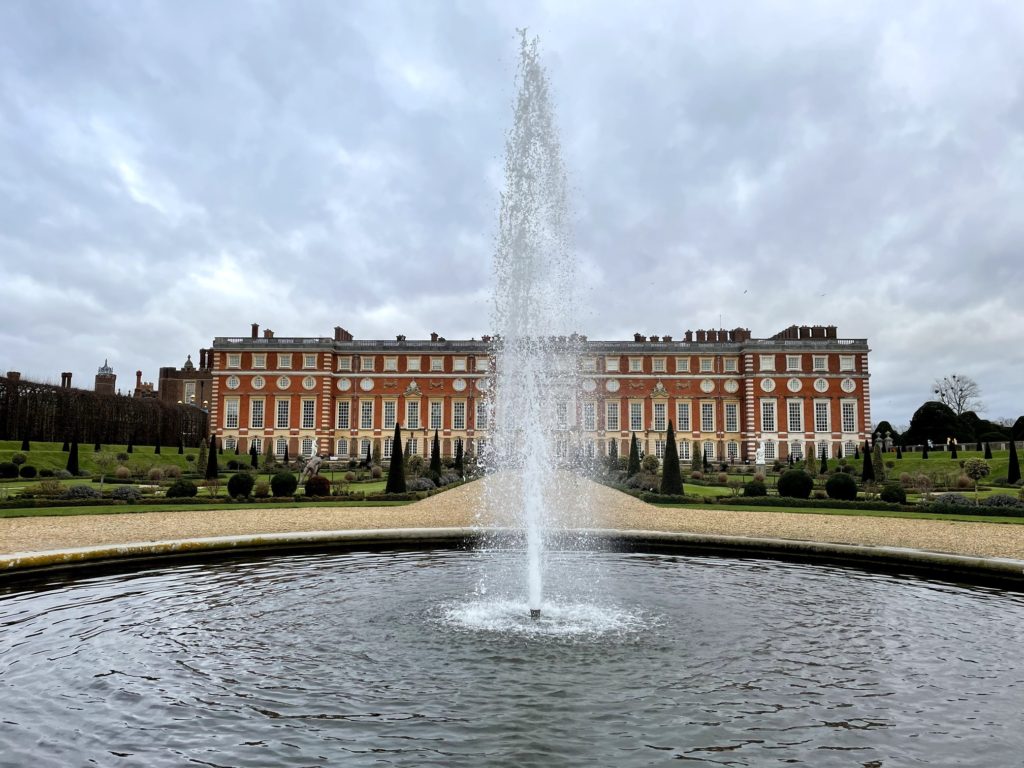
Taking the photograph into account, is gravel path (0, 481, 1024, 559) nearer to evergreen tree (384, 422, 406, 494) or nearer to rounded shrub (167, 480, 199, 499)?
rounded shrub (167, 480, 199, 499)

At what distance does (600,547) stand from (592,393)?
42.4 metres

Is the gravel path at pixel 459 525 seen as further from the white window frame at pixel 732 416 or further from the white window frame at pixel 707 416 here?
the white window frame at pixel 732 416

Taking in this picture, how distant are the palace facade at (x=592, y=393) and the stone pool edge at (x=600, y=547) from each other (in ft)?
123

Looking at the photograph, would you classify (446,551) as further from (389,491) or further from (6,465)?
(6,465)

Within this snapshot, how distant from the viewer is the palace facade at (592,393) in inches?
2004

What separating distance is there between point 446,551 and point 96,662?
6.58 m

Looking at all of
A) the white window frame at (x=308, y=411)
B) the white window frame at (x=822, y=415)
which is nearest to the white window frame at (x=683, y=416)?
the white window frame at (x=822, y=415)

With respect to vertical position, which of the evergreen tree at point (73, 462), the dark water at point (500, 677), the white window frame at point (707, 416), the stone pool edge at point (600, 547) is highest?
the white window frame at point (707, 416)

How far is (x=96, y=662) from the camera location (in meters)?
5.77

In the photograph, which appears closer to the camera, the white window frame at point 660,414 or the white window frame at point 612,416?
the white window frame at point 660,414

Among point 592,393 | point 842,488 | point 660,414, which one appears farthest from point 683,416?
point 842,488

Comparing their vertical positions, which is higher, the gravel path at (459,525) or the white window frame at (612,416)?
the white window frame at (612,416)

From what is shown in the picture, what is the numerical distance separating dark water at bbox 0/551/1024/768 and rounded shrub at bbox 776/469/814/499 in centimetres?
1220

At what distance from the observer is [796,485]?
2083cm
